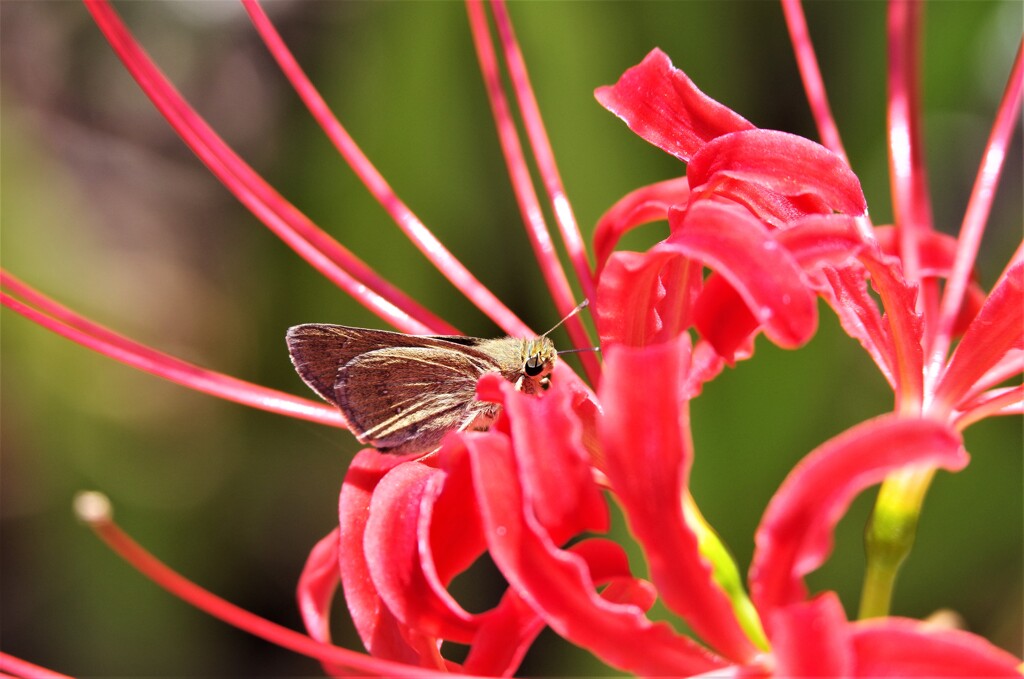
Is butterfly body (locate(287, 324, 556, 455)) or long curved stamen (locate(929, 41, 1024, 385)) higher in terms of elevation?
long curved stamen (locate(929, 41, 1024, 385))

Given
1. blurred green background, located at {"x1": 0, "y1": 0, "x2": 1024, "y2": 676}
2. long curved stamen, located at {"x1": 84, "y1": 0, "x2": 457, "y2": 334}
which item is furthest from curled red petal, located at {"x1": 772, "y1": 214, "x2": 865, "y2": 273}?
blurred green background, located at {"x1": 0, "y1": 0, "x2": 1024, "y2": 676}

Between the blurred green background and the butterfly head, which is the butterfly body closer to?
the butterfly head

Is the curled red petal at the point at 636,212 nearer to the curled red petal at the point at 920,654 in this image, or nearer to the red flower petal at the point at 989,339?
the red flower petal at the point at 989,339

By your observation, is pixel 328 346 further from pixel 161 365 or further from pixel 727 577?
pixel 727 577

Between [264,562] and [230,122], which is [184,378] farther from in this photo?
[230,122]

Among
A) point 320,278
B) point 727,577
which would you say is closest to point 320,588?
point 727,577

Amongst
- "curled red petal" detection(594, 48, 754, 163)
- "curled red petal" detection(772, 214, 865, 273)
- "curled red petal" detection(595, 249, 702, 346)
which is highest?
"curled red petal" detection(594, 48, 754, 163)
